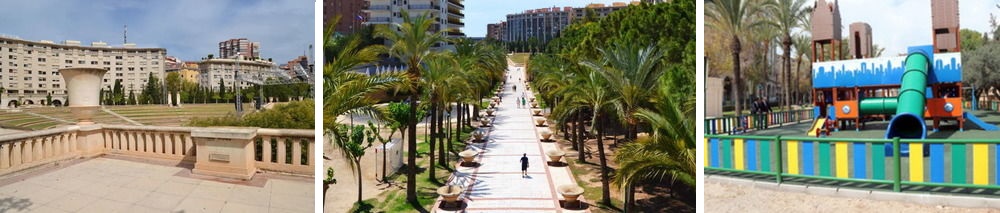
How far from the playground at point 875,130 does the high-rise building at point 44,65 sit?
5.07 m

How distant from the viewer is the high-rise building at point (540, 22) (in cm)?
732

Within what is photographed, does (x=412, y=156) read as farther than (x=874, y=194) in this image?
Yes

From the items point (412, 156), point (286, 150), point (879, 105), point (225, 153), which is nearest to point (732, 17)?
point (879, 105)

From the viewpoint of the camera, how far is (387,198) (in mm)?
6688

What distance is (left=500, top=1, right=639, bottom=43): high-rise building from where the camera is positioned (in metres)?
7.32

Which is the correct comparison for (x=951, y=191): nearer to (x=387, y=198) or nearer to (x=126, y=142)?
(x=387, y=198)

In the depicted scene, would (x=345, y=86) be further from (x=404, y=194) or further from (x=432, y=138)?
(x=432, y=138)

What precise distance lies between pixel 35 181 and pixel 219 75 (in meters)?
1.51

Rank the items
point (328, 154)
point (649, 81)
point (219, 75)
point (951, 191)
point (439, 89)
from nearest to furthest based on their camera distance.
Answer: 1. point (951, 191)
2. point (219, 75)
3. point (328, 154)
4. point (649, 81)
5. point (439, 89)

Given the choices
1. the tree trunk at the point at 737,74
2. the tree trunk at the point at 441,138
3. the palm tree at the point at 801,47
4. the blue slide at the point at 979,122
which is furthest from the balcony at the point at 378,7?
the blue slide at the point at 979,122

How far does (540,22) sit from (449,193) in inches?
117

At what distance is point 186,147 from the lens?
4559mm

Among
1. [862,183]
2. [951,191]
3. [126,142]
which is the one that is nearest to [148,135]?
[126,142]

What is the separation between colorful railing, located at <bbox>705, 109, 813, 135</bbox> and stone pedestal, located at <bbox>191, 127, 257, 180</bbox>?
4.41 m
